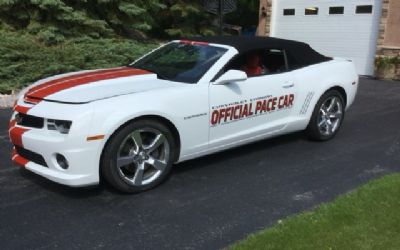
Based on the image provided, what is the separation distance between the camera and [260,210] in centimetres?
405

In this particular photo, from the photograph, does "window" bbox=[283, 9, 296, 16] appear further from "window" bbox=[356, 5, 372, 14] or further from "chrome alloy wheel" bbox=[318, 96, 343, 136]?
"chrome alloy wheel" bbox=[318, 96, 343, 136]

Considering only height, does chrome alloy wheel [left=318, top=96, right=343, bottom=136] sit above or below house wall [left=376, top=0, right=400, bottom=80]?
below

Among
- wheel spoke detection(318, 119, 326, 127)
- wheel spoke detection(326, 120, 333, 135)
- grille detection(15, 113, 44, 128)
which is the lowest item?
wheel spoke detection(326, 120, 333, 135)

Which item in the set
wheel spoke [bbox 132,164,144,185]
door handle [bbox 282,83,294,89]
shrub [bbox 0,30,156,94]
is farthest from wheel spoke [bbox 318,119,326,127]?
shrub [bbox 0,30,156,94]

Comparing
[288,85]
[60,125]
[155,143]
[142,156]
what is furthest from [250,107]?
[60,125]

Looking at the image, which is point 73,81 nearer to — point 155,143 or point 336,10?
point 155,143

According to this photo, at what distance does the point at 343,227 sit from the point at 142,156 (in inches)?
74.1

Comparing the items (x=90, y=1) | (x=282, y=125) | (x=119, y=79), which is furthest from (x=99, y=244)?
(x=90, y=1)

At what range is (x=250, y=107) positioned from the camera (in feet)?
16.6

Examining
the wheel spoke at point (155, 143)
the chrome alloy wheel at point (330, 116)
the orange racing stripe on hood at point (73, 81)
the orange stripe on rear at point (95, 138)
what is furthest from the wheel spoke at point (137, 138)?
the chrome alloy wheel at point (330, 116)

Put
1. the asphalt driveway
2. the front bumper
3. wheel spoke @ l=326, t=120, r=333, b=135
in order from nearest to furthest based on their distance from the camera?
the asphalt driveway < the front bumper < wheel spoke @ l=326, t=120, r=333, b=135

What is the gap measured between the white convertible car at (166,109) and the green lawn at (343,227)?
1354 millimetres

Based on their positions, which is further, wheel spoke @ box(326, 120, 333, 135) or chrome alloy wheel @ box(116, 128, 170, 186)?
wheel spoke @ box(326, 120, 333, 135)

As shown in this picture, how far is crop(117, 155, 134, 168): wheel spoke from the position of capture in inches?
165
